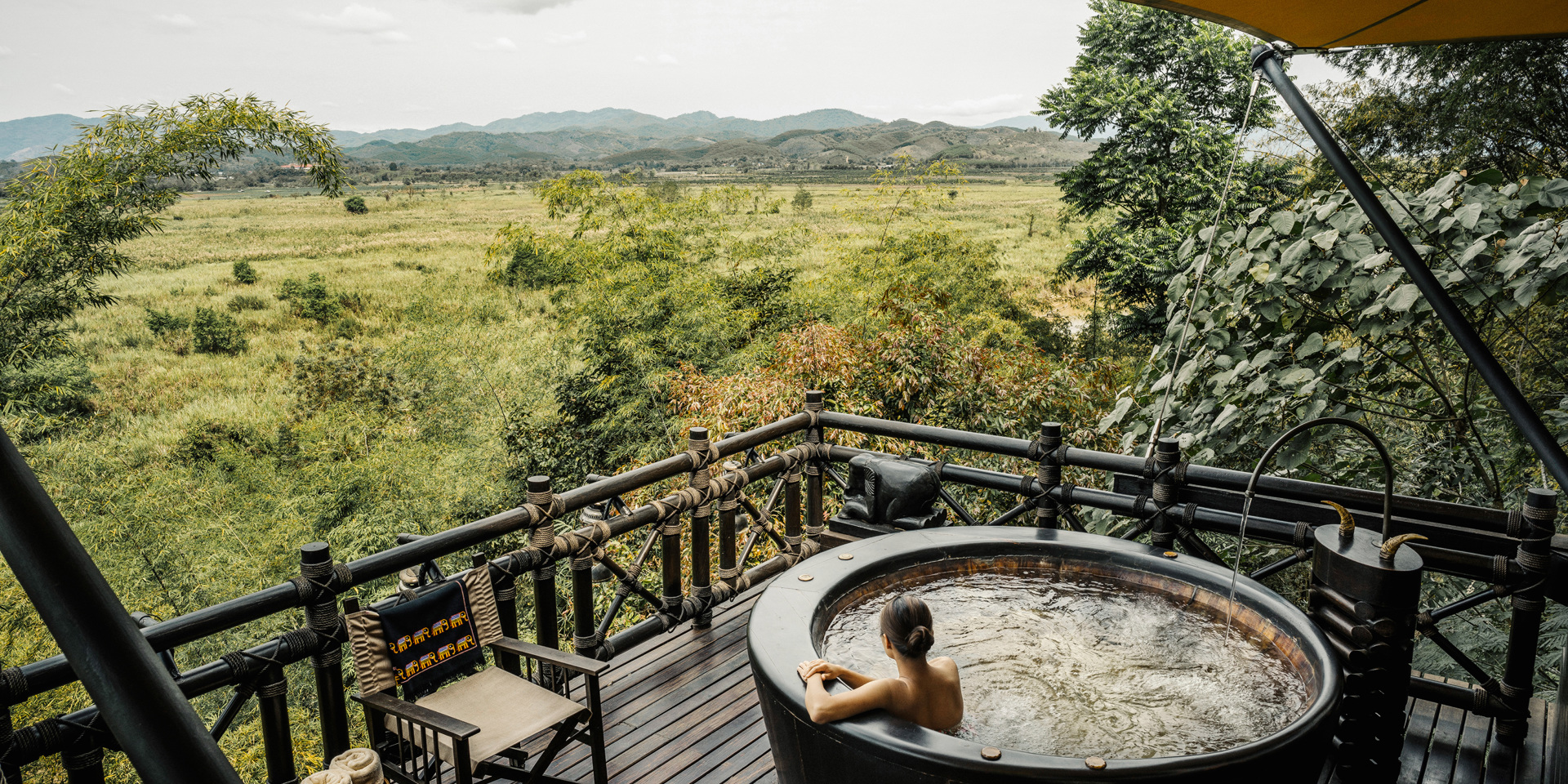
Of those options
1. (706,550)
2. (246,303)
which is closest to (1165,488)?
(706,550)

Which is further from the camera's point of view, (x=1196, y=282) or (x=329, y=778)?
(x=1196, y=282)

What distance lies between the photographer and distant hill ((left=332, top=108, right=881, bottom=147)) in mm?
24562

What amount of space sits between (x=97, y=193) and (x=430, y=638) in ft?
34.0

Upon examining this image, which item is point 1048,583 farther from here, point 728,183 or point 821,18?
point 821,18

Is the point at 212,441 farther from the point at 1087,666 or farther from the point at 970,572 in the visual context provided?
the point at 1087,666

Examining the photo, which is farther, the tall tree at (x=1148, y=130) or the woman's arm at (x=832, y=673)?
the tall tree at (x=1148, y=130)

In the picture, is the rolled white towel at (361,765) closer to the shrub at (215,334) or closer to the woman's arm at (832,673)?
the woman's arm at (832,673)

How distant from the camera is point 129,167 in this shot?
9797 millimetres

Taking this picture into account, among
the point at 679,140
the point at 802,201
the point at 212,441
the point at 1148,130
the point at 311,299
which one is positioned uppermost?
the point at 679,140

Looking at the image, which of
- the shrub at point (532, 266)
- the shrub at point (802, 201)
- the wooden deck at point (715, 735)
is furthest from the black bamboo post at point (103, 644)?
the shrub at point (802, 201)

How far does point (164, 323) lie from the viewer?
16.5m

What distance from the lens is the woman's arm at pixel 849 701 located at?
6.33 ft

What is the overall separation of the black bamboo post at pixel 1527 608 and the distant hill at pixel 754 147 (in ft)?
31.0

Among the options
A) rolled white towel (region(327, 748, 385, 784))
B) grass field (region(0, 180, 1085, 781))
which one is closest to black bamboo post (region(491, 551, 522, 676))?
rolled white towel (region(327, 748, 385, 784))
